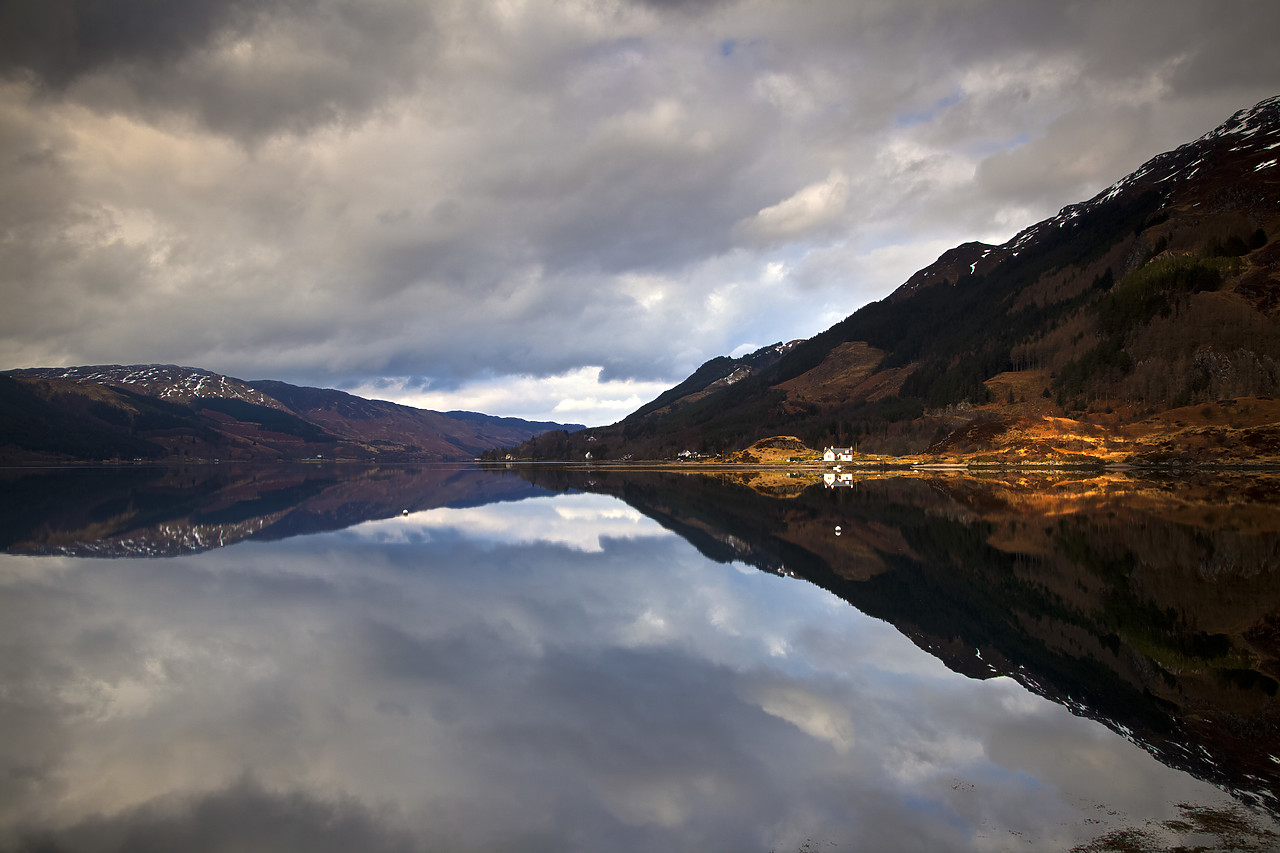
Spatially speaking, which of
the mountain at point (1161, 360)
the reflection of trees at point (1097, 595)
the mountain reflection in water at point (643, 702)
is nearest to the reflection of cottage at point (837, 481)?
the reflection of trees at point (1097, 595)

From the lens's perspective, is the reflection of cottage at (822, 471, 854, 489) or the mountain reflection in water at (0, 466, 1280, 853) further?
the reflection of cottage at (822, 471, 854, 489)

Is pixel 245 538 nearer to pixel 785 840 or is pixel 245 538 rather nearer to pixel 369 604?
pixel 369 604

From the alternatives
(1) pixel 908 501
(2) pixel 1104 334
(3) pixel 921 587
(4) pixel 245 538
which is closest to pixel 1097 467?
(1) pixel 908 501

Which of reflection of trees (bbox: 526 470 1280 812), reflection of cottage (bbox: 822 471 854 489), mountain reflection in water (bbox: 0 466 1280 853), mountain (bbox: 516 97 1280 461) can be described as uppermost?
mountain (bbox: 516 97 1280 461)

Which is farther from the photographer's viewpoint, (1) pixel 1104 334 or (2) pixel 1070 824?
(1) pixel 1104 334

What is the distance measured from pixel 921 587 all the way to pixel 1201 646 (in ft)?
26.1

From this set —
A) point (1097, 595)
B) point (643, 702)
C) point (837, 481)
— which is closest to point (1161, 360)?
point (837, 481)

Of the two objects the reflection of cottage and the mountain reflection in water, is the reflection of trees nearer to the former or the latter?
the mountain reflection in water

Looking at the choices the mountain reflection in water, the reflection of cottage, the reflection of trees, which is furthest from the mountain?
the mountain reflection in water

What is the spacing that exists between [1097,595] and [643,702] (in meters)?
15.8

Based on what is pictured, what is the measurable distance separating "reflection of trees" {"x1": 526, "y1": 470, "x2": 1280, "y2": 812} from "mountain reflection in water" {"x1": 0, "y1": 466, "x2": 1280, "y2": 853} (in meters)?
0.11

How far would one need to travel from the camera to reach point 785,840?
684 centimetres

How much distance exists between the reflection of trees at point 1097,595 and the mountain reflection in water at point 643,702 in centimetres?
11

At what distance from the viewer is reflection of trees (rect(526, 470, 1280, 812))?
1053 cm
